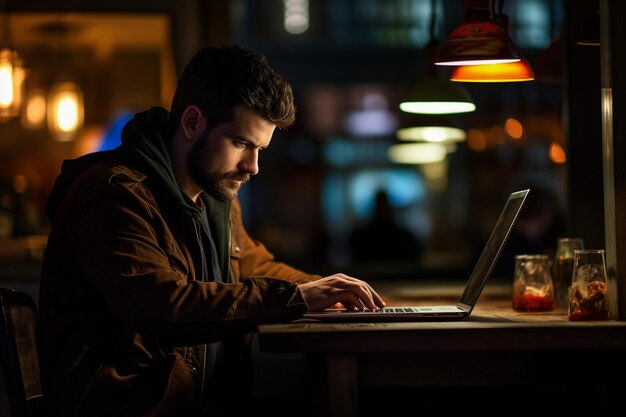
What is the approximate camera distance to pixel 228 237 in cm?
293

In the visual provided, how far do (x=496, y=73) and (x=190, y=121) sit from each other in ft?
3.63

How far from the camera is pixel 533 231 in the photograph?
20.6 feet

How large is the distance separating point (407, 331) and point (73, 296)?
870 millimetres

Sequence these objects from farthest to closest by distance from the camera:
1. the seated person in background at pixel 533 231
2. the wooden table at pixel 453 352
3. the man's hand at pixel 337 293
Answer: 1. the seated person in background at pixel 533 231
2. the man's hand at pixel 337 293
3. the wooden table at pixel 453 352

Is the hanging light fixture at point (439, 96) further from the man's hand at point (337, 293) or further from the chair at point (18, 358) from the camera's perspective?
the chair at point (18, 358)

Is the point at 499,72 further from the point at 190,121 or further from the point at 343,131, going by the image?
the point at 343,131

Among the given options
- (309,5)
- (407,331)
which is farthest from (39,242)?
(309,5)

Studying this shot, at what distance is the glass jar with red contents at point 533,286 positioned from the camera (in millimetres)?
2830

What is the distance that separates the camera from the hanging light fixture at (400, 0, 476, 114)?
13.0 feet

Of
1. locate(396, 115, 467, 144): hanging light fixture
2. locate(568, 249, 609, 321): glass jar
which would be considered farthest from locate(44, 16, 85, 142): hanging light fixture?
locate(568, 249, 609, 321): glass jar

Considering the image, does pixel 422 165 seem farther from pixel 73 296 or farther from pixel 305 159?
pixel 73 296

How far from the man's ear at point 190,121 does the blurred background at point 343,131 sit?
15.1 feet

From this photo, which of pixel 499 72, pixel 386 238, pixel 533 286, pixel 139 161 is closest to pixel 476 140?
pixel 386 238

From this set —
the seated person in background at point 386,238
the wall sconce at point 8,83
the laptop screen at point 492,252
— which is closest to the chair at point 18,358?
the laptop screen at point 492,252
